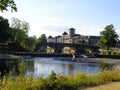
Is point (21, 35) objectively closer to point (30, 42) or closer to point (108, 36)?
point (30, 42)

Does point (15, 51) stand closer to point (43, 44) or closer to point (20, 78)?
point (43, 44)

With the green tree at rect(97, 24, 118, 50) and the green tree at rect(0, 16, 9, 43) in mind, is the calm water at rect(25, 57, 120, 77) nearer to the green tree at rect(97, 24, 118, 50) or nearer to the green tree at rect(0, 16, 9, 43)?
the green tree at rect(0, 16, 9, 43)

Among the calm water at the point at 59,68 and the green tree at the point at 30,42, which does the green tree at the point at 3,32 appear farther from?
the calm water at the point at 59,68

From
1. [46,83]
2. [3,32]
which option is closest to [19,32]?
[3,32]

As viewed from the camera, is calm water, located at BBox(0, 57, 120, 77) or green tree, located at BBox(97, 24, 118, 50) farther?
green tree, located at BBox(97, 24, 118, 50)

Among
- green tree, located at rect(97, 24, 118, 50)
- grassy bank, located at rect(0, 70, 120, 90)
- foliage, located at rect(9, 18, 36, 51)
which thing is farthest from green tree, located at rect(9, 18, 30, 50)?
grassy bank, located at rect(0, 70, 120, 90)

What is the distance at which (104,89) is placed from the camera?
1691 centimetres

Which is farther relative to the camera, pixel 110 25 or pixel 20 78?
pixel 110 25

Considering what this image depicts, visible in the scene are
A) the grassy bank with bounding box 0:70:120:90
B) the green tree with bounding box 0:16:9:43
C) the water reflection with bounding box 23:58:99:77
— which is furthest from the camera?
the green tree with bounding box 0:16:9:43

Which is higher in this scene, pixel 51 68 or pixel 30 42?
pixel 30 42

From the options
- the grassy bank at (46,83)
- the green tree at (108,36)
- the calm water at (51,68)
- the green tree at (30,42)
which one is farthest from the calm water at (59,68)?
the green tree at (30,42)

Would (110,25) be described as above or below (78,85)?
above

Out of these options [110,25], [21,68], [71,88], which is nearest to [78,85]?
[71,88]

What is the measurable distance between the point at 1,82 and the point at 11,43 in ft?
363
